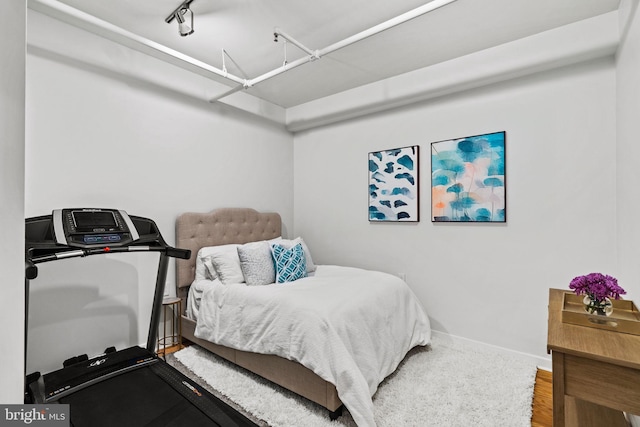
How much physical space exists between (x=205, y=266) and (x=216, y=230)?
454mm

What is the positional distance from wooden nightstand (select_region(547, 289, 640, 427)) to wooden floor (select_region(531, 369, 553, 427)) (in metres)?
0.78

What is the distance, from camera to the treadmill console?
1862mm

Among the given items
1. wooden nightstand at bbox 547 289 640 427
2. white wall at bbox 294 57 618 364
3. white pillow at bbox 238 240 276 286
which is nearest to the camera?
wooden nightstand at bbox 547 289 640 427

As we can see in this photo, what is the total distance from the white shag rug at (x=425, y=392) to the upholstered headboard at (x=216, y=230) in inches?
30.2

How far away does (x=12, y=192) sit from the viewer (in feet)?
1.85

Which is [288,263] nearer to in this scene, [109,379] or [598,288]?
[109,379]

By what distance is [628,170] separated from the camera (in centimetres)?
202

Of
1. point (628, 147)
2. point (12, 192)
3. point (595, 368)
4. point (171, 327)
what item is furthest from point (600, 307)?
point (171, 327)

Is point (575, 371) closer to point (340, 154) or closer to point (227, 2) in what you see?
point (227, 2)

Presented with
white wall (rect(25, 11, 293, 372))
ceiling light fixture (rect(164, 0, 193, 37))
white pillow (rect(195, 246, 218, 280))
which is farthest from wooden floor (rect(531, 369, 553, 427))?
ceiling light fixture (rect(164, 0, 193, 37))

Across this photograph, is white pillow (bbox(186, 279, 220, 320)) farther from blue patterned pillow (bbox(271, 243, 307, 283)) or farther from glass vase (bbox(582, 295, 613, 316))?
glass vase (bbox(582, 295, 613, 316))

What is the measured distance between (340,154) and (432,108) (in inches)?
46.5

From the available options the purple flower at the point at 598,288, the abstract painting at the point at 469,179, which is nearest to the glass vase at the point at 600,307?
the purple flower at the point at 598,288

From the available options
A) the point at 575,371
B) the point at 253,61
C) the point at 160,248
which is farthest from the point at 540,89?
the point at 160,248
